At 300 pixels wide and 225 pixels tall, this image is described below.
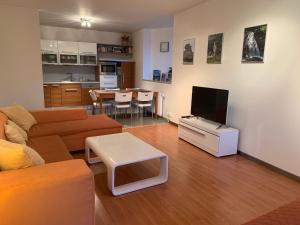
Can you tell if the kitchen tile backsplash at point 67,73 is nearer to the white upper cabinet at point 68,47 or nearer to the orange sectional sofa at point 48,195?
the white upper cabinet at point 68,47

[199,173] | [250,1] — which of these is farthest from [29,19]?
[199,173]

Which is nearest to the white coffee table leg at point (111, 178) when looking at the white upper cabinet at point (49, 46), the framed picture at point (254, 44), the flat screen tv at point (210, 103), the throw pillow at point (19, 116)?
the throw pillow at point (19, 116)

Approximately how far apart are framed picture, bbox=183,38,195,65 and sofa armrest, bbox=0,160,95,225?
3.63 metres

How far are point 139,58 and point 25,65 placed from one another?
11.9 ft

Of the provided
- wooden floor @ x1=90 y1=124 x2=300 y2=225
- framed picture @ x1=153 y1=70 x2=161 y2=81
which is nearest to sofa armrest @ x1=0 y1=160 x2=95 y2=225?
wooden floor @ x1=90 y1=124 x2=300 y2=225

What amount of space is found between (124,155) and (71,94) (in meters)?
5.53

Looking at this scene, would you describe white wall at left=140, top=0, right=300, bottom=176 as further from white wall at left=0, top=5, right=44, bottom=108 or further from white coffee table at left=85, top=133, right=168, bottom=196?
white wall at left=0, top=5, right=44, bottom=108

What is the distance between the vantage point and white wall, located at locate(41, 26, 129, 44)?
717 cm

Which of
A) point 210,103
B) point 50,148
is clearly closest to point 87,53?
point 210,103

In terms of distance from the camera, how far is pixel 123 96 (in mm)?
5547

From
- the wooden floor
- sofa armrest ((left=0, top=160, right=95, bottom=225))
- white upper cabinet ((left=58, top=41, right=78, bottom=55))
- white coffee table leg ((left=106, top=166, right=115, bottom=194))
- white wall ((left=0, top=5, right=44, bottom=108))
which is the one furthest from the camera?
white upper cabinet ((left=58, top=41, right=78, bottom=55))

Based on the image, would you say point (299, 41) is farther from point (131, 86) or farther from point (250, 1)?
point (131, 86)

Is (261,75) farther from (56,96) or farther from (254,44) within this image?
(56,96)

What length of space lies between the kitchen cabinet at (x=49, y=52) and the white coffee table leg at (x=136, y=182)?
590 centimetres
